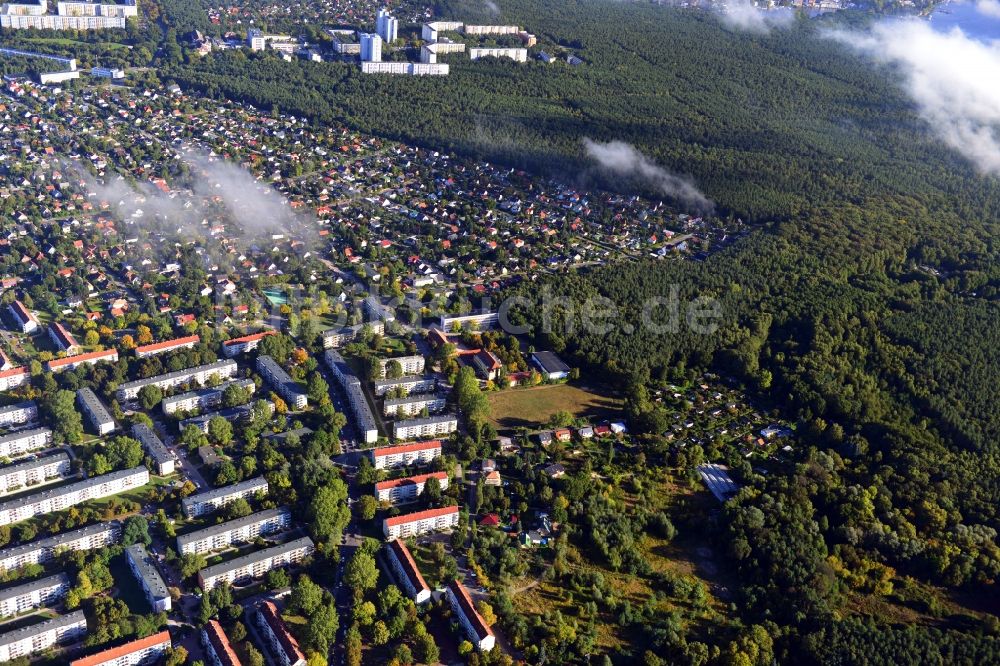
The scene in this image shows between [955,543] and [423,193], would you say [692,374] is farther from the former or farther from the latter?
[423,193]

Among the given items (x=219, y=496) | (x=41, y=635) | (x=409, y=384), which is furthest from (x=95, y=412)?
(x=409, y=384)

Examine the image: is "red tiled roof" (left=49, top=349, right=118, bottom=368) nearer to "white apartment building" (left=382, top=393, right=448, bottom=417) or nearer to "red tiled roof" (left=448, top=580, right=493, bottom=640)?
"white apartment building" (left=382, top=393, right=448, bottom=417)

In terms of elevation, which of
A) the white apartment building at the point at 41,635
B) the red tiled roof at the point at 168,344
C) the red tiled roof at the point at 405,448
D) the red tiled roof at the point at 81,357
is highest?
the red tiled roof at the point at 168,344

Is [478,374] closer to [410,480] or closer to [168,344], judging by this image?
A: [410,480]

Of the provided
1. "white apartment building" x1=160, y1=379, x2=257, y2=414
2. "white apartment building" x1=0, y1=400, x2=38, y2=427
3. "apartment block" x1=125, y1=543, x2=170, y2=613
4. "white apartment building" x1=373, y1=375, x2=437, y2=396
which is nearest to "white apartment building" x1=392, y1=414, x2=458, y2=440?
"white apartment building" x1=373, y1=375, x2=437, y2=396

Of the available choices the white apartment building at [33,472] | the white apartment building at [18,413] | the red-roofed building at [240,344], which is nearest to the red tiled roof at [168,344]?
the red-roofed building at [240,344]

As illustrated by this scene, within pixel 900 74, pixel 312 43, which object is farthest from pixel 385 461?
pixel 900 74

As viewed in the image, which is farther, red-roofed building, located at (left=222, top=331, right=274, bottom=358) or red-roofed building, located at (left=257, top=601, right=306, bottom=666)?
red-roofed building, located at (left=222, top=331, right=274, bottom=358)

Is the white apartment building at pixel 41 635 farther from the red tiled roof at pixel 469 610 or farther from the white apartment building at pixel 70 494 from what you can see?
the red tiled roof at pixel 469 610
